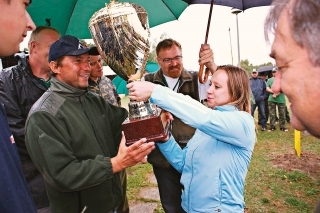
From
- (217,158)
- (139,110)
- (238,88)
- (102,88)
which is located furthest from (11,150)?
(102,88)

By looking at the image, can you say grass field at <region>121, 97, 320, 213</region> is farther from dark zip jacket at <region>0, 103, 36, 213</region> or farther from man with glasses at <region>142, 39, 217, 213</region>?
dark zip jacket at <region>0, 103, 36, 213</region>

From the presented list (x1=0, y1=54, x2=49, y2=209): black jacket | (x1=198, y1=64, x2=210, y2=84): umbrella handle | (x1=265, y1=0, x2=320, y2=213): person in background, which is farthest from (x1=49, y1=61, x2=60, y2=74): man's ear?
(x1=265, y1=0, x2=320, y2=213): person in background

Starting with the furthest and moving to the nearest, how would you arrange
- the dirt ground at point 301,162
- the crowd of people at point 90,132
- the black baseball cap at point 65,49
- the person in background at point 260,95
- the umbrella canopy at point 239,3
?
the person in background at point 260,95 → the dirt ground at point 301,162 → the umbrella canopy at point 239,3 → the black baseball cap at point 65,49 → the crowd of people at point 90,132

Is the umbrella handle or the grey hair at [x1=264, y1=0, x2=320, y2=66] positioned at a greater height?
the grey hair at [x1=264, y1=0, x2=320, y2=66]

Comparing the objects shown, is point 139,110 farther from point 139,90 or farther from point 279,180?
point 279,180

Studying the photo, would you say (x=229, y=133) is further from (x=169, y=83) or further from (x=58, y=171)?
(x=169, y=83)

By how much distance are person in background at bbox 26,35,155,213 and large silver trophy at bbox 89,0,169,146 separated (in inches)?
3.7

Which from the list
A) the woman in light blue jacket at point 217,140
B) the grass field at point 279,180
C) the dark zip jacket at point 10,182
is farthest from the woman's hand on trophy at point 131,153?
the grass field at point 279,180

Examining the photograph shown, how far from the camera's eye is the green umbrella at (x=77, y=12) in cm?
267

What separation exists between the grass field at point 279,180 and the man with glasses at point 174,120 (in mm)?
1270

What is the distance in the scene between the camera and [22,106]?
7.38ft

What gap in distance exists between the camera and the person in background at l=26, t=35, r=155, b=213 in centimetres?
160

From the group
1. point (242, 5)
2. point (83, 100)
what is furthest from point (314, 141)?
point (83, 100)

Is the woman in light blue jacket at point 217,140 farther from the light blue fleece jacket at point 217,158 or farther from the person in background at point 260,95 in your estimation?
the person in background at point 260,95
